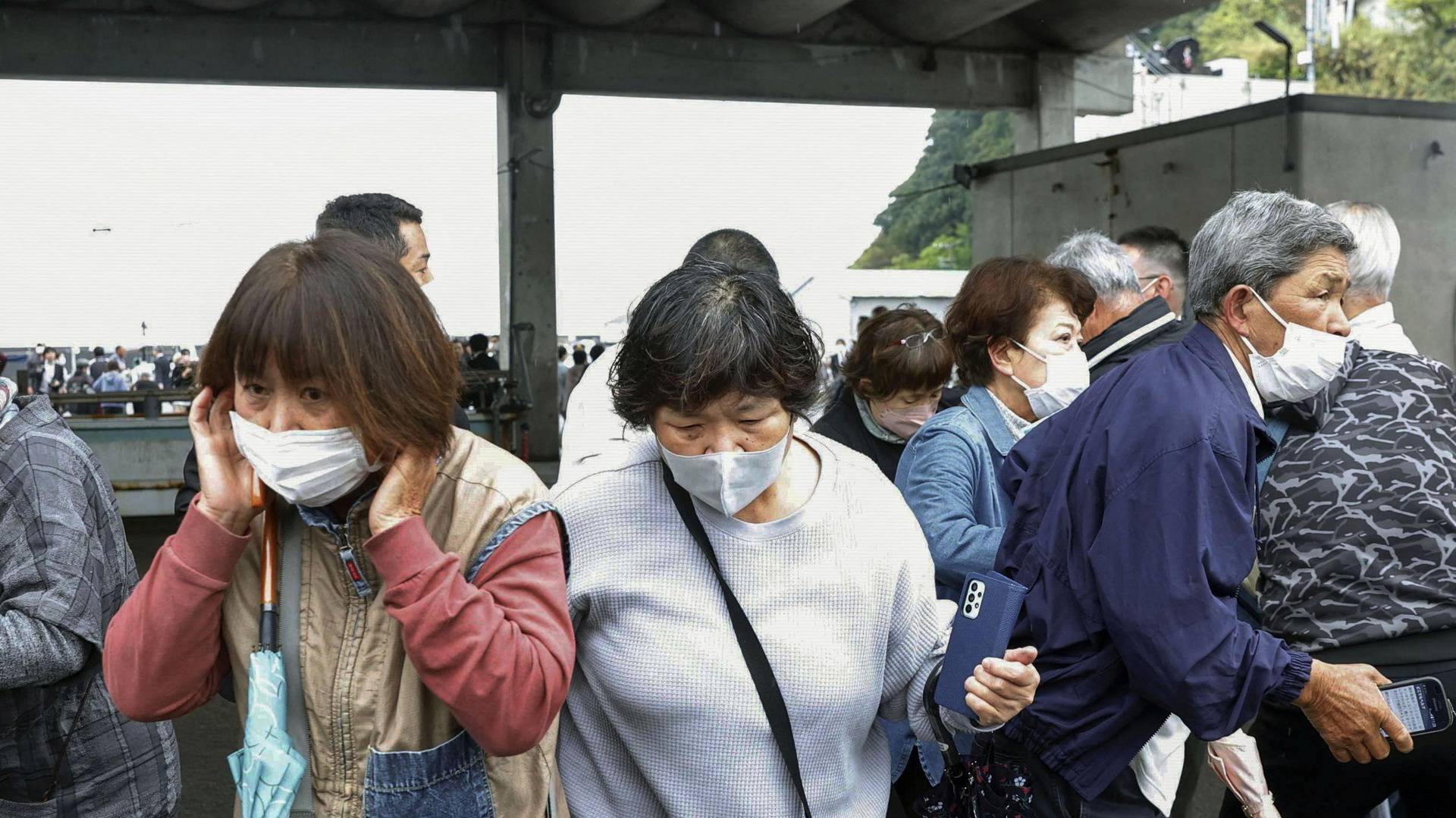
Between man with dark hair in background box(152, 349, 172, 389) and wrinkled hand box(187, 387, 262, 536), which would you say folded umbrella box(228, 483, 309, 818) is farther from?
man with dark hair in background box(152, 349, 172, 389)

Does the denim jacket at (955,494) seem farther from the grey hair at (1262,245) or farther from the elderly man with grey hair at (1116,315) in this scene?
the elderly man with grey hair at (1116,315)

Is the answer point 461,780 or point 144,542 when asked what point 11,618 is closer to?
point 461,780

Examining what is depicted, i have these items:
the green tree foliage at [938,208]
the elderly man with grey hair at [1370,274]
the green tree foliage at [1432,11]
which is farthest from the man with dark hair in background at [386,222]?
the green tree foliage at [938,208]

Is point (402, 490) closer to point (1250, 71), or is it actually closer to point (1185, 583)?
point (1185, 583)

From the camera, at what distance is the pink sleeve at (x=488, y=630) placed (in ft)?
5.08

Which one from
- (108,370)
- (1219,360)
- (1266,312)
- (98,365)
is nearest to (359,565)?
(1219,360)

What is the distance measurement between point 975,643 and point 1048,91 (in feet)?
52.7

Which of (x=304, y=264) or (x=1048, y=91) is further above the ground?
(x=1048, y=91)

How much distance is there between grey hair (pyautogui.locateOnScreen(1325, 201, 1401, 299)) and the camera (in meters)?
3.57

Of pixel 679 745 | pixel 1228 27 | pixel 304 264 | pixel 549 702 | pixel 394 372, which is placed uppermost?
pixel 1228 27

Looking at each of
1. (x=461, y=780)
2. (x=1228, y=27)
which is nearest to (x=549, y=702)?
(x=461, y=780)

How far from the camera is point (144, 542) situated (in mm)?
11125

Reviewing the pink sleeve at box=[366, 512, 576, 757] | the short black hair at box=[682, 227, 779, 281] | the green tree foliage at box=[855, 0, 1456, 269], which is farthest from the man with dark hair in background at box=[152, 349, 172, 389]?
the pink sleeve at box=[366, 512, 576, 757]

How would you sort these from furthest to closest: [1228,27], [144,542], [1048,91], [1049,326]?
[1228,27], [1048,91], [144,542], [1049,326]
